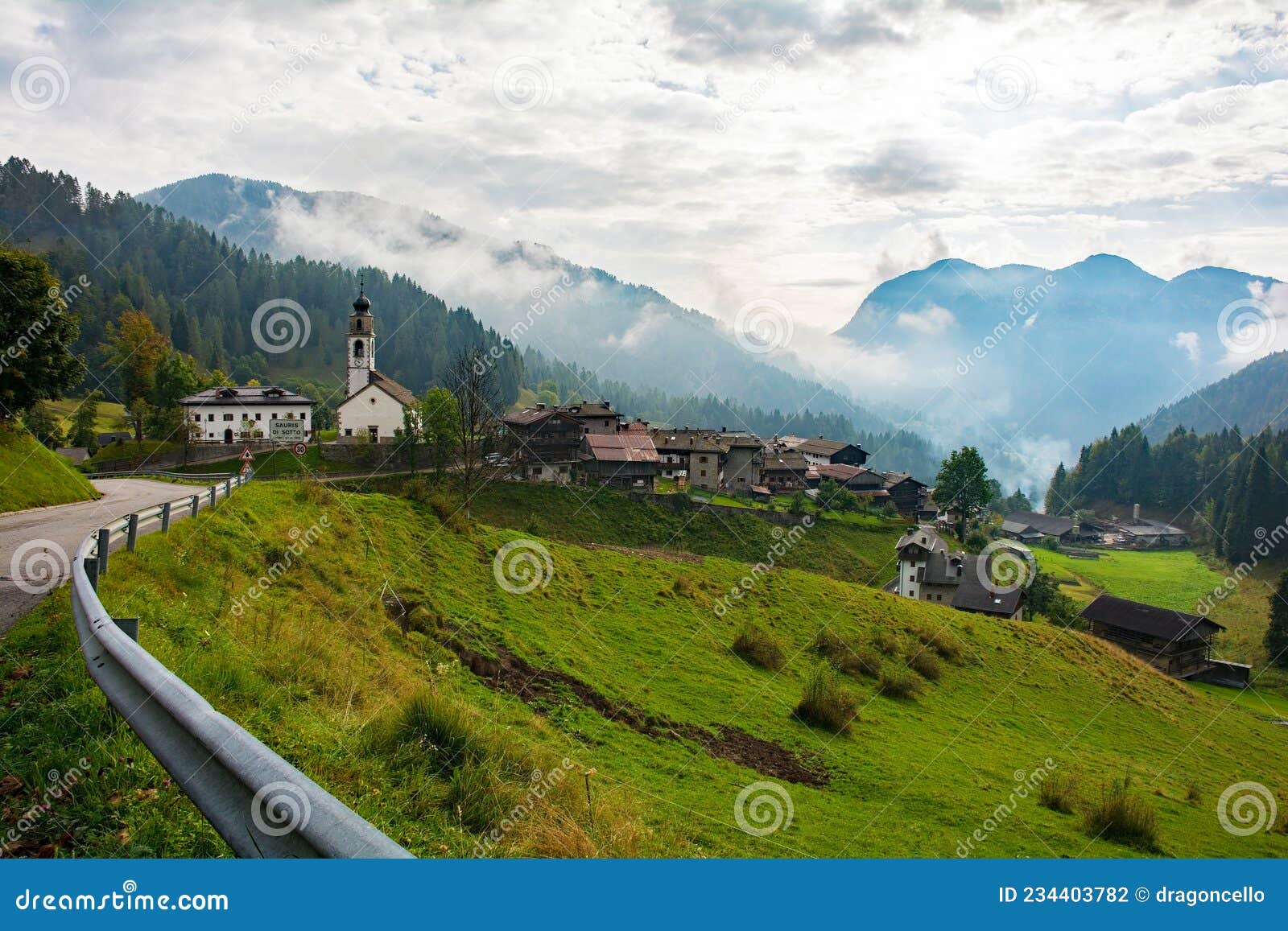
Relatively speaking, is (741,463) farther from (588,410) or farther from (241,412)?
(241,412)

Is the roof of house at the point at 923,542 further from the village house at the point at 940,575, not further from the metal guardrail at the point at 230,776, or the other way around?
the metal guardrail at the point at 230,776

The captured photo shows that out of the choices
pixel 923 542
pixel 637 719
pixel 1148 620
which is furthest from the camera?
pixel 923 542

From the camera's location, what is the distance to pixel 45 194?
176 m

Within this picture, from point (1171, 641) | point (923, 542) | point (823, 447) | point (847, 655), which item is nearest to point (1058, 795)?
point (847, 655)

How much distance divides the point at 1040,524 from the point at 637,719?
128354 mm

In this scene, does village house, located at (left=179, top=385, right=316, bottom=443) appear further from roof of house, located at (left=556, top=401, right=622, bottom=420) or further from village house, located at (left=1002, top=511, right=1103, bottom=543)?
village house, located at (left=1002, top=511, right=1103, bottom=543)

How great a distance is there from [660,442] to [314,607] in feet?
245

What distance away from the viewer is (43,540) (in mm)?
14453

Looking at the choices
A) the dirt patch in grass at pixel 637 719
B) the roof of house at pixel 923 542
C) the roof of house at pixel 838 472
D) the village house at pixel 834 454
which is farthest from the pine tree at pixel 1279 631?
the dirt patch in grass at pixel 637 719

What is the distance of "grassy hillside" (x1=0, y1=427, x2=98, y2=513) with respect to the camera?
22125mm

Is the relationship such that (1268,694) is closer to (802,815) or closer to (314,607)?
(802,815)

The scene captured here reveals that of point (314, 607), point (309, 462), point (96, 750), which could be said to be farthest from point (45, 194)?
point (96, 750)

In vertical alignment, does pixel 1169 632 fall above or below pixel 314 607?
below

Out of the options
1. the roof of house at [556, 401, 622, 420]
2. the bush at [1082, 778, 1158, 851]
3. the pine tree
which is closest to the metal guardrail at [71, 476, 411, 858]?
the bush at [1082, 778, 1158, 851]
